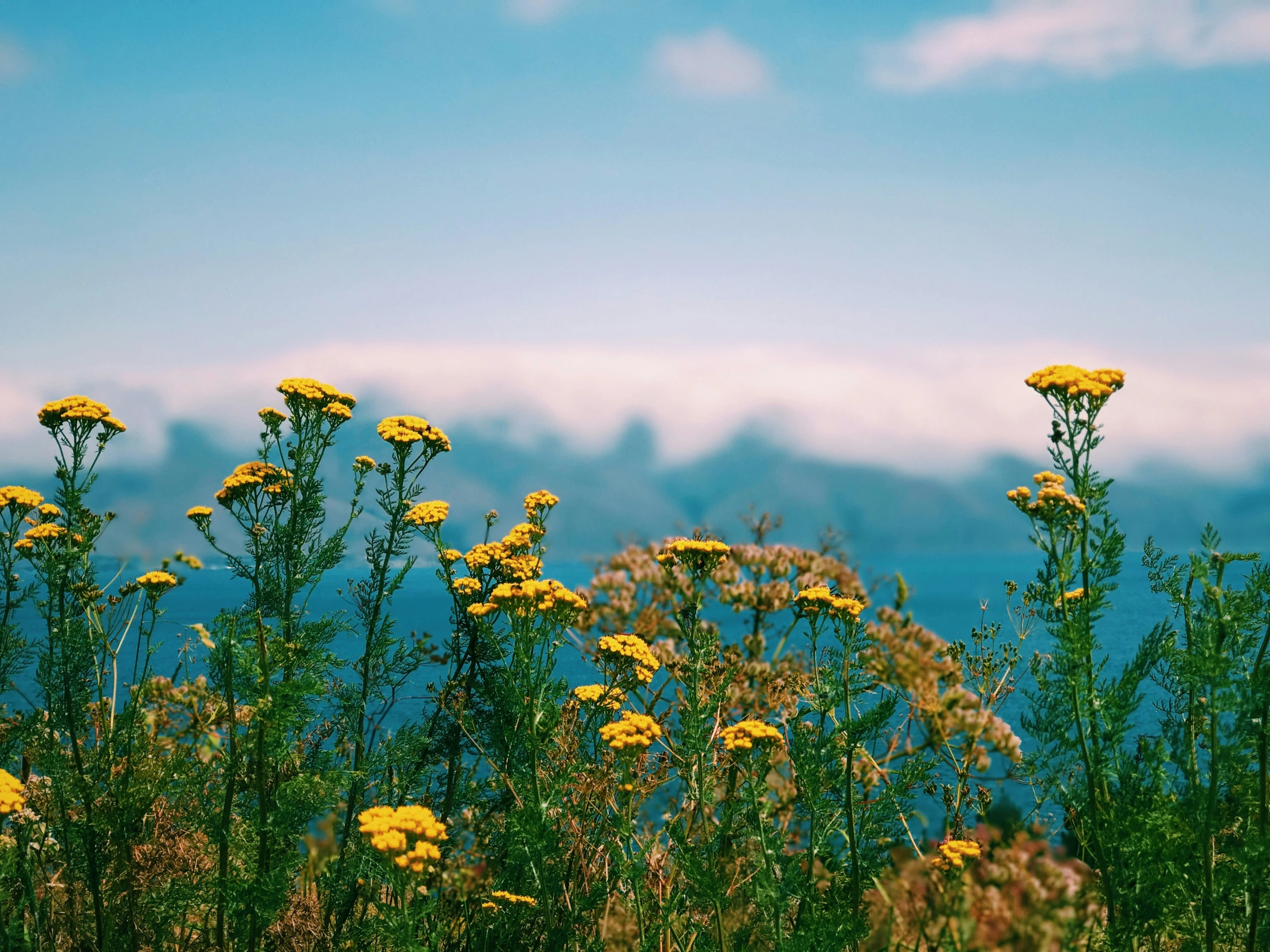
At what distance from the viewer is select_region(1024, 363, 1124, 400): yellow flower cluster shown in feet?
11.7

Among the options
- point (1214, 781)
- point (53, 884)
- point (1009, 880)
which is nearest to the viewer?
point (1009, 880)

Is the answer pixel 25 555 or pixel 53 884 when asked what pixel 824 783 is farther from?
pixel 25 555

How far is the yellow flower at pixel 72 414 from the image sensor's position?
4.66m

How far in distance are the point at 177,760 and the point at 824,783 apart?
3406mm

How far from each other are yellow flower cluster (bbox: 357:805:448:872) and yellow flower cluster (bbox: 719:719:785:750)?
48.0 inches

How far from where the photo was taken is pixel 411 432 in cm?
486

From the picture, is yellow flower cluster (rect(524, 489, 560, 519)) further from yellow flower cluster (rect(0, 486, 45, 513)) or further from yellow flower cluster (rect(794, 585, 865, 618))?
yellow flower cluster (rect(0, 486, 45, 513))

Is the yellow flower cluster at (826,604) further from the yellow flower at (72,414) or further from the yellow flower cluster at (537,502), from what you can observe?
the yellow flower at (72,414)

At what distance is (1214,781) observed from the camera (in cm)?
314

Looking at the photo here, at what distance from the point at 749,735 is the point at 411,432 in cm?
Result: 253

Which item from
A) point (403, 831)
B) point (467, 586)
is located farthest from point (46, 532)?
point (403, 831)

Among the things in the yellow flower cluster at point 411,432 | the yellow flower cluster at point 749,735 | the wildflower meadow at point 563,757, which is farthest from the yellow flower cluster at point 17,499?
the yellow flower cluster at point 749,735

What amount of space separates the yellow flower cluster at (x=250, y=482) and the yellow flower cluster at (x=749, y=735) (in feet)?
8.73

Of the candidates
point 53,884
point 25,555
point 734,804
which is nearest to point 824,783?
point 734,804
